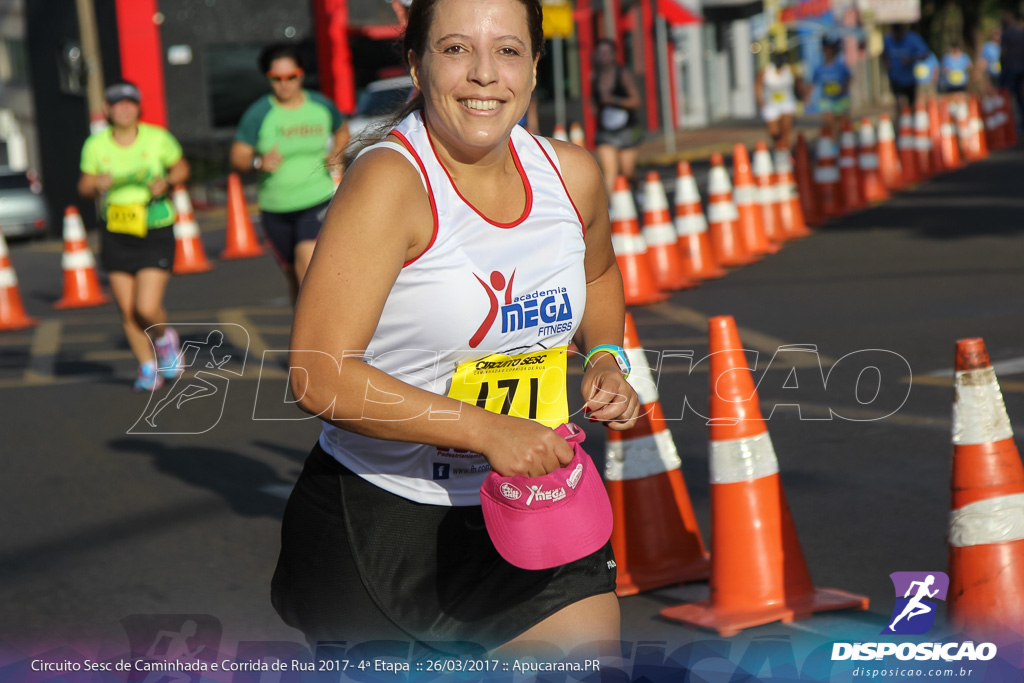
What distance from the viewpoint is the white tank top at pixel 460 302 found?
2.72 metres

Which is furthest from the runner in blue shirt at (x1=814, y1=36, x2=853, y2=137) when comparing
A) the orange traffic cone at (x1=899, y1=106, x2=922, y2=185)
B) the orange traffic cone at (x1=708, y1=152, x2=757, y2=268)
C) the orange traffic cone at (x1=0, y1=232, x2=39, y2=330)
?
the orange traffic cone at (x1=0, y1=232, x2=39, y2=330)

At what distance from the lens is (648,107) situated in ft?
149

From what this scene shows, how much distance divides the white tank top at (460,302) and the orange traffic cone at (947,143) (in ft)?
65.1

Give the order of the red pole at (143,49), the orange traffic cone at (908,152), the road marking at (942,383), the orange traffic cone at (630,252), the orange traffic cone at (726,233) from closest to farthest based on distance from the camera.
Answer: the road marking at (942,383), the orange traffic cone at (630,252), the orange traffic cone at (726,233), the orange traffic cone at (908,152), the red pole at (143,49)

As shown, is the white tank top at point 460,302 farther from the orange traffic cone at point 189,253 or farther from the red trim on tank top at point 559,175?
the orange traffic cone at point 189,253

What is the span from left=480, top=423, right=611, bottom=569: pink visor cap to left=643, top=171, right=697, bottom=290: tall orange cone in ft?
28.9

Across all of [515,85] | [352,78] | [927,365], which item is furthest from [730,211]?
[352,78]

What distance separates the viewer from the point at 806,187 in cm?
1593

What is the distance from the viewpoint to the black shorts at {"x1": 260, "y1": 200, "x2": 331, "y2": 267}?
332 inches

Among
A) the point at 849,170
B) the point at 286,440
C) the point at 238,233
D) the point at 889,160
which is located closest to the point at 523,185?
the point at 286,440

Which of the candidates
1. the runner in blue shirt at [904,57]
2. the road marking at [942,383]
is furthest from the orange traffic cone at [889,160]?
the road marking at [942,383]

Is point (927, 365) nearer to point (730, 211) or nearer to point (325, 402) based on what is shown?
point (730, 211)

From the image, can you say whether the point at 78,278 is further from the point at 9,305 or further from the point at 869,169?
the point at 869,169

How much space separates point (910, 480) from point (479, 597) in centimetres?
340
